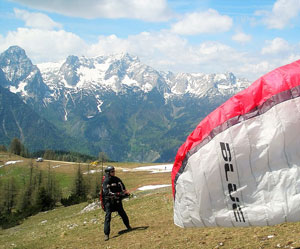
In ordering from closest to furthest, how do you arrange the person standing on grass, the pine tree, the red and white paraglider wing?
the red and white paraglider wing < the person standing on grass < the pine tree

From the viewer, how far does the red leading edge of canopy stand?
22.6 ft

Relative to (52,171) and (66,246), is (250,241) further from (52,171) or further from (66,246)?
(52,171)

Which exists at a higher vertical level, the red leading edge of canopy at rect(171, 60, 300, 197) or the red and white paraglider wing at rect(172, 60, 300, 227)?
the red leading edge of canopy at rect(171, 60, 300, 197)

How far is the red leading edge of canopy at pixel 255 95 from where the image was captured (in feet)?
22.6

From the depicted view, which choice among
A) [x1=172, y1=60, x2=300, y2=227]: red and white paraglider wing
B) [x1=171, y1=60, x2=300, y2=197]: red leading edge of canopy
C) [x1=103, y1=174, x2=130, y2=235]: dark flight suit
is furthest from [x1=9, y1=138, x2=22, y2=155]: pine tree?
[x1=171, y1=60, x2=300, y2=197]: red leading edge of canopy

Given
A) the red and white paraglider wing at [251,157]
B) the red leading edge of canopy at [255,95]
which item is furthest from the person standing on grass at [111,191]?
the red leading edge of canopy at [255,95]

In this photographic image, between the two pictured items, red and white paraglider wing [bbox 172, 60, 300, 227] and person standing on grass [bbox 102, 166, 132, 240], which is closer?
red and white paraglider wing [bbox 172, 60, 300, 227]

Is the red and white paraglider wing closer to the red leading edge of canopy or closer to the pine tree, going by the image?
the red leading edge of canopy

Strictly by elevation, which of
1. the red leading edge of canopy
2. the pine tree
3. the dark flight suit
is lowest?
the dark flight suit

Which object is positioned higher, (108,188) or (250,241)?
(108,188)

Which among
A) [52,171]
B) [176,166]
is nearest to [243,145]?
[176,166]

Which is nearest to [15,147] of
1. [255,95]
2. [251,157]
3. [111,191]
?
[111,191]

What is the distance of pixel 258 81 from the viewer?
7.27 metres

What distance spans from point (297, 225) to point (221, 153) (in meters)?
6.11
